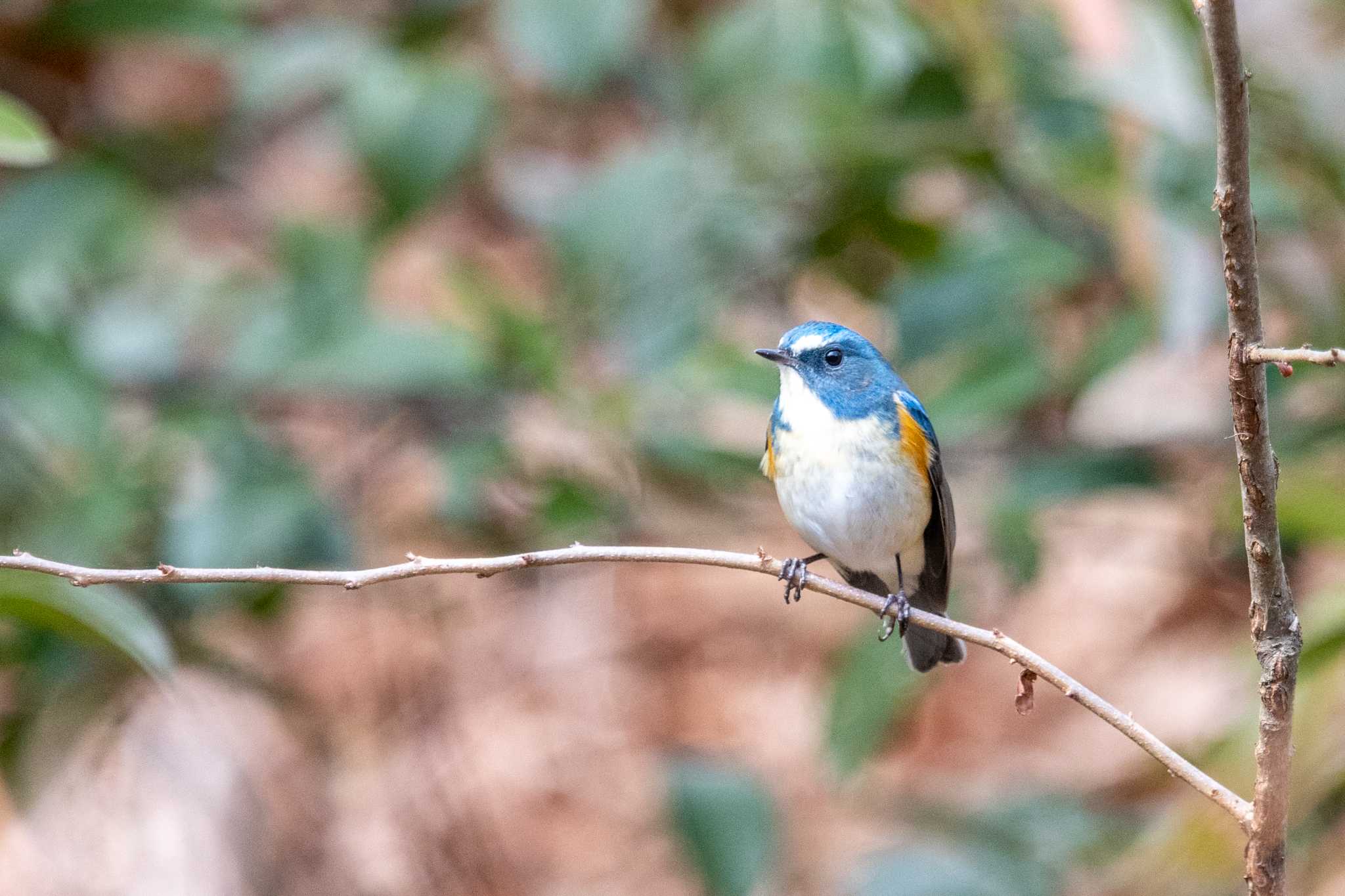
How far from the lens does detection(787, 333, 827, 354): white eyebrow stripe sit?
11.2ft

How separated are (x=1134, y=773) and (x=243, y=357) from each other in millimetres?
4278

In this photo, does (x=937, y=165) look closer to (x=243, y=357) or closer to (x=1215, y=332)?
(x=1215, y=332)

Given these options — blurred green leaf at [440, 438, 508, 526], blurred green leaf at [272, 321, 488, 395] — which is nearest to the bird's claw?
blurred green leaf at [440, 438, 508, 526]

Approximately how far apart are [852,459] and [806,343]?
1.10ft

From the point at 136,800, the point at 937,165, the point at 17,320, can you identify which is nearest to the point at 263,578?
the point at 17,320

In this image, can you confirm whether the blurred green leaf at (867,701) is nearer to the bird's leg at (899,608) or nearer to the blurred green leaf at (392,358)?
the bird's leg at (899,608)

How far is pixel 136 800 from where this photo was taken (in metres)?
5.10

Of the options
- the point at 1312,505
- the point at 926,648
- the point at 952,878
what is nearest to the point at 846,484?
the point at 926,648

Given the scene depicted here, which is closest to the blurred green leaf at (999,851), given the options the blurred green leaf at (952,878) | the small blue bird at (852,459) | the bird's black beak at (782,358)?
the blurred green leaf at (952,878)

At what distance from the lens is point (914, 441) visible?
3.35 meters

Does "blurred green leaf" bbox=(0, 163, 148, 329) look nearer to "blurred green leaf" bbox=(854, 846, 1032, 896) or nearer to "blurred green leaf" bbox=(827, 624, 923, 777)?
"blurred green leaf" bbox=(827, 624, 923, 777)

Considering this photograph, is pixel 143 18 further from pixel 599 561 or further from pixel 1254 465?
pixel 1254 465

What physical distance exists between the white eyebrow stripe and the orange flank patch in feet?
0.81

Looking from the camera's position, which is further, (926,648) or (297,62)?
(297,62)
